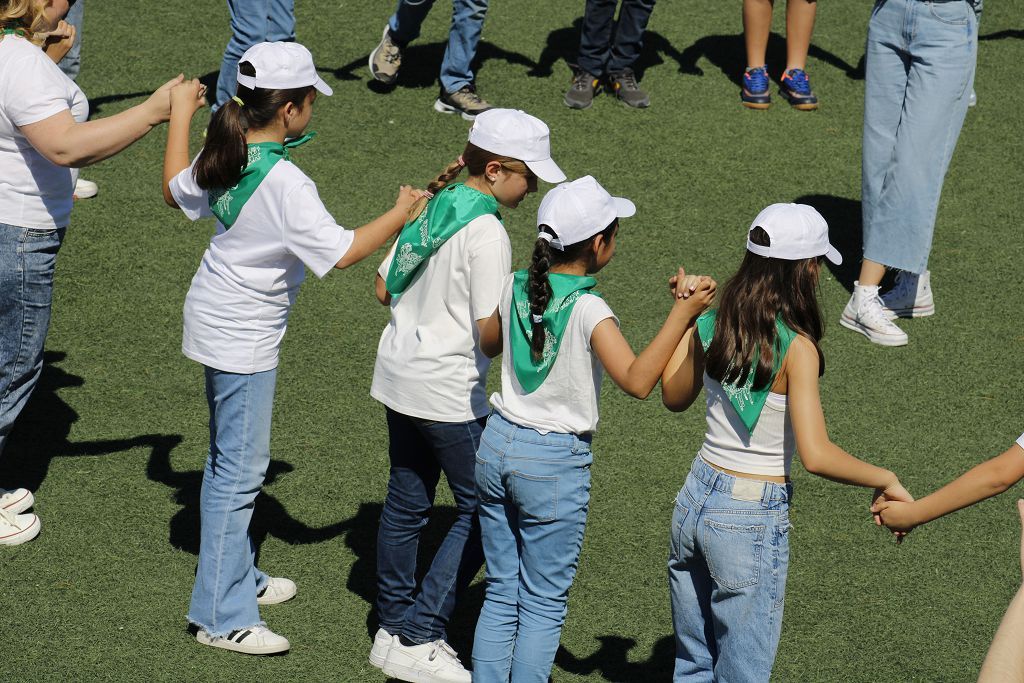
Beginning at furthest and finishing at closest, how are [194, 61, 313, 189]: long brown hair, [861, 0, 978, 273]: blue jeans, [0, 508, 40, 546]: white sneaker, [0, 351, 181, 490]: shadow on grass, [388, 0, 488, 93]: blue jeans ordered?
1. [388, 0, 488, 93]: blue jeans
2. [861, 0, 978, 273]: blue jeans
3. [0, 351, 181, 490]: shadow on grass
4. [0, 508, 40, 546]: white sneaker
5. [194, 61, 313, 189]: long brown hair

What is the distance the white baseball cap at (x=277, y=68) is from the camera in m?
3.59

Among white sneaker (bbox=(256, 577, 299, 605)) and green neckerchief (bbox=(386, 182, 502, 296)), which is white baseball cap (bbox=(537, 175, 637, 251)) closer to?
green neckerchief (bbox=(386, 182, 502, 296))

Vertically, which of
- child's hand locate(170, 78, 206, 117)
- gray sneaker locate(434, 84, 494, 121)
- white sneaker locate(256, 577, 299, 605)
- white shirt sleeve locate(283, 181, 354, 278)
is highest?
child's hand locate(170, 78, 206, 117)

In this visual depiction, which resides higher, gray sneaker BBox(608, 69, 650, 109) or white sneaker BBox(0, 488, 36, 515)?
white sneaker BBox(0, 488, 36, 515)

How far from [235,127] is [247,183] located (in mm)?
163

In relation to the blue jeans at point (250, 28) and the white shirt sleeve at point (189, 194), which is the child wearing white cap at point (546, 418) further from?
the blue jeans at point (250, 28)

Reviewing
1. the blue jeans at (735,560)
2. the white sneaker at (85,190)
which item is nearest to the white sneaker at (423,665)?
the blue jeans at (735,560)

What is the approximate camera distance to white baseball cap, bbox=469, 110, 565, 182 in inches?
141

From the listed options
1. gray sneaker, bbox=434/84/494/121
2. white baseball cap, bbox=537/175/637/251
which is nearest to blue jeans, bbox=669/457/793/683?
white baseball cap, bbox=537/175/637/251

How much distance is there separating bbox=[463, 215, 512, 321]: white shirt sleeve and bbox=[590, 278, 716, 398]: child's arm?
0.40 metres

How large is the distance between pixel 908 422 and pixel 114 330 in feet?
11.7

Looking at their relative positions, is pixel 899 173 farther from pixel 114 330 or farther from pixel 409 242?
pixel 114 330

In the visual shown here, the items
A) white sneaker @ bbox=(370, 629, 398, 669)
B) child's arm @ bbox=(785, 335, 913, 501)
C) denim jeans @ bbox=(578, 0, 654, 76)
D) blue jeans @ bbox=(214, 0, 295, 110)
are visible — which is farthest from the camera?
denim jeans @ bbox=(578, 0, 654, 76)

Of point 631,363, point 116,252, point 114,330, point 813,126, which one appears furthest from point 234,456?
point 813,126
